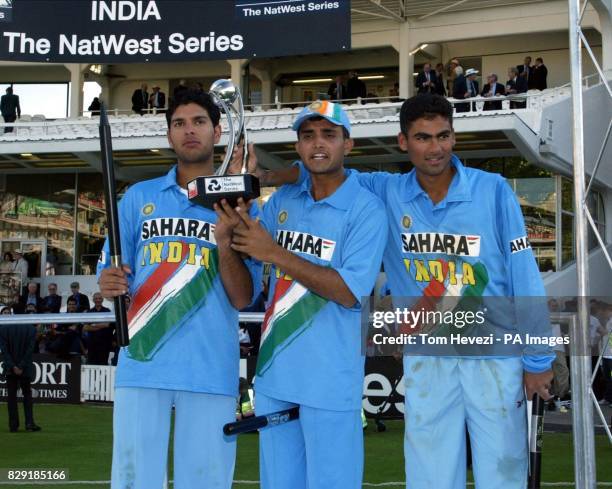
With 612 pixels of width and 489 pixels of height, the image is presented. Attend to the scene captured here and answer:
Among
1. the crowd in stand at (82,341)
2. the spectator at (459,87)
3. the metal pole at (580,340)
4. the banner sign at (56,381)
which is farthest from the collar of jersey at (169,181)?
the spectator at (459,87)

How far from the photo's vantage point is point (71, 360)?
548 inches

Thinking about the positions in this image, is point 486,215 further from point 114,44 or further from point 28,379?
point 114,44

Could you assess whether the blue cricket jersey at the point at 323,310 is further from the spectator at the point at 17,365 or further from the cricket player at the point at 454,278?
the spectator at the point at 17,365

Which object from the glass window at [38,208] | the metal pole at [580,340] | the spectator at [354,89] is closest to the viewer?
the metal pole at [580,340]

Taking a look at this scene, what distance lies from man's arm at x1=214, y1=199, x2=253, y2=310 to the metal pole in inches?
91.1

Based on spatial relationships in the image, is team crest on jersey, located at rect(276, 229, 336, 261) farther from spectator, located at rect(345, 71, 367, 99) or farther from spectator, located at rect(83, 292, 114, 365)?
spectator, located at rect(345, 71, 367, 99)

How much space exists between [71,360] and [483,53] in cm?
1933

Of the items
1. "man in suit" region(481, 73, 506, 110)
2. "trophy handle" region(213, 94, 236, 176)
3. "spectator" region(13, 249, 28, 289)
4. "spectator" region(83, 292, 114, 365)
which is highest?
"man in suit" region(481, 73, 506, 110)

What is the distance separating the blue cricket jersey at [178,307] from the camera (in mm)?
3781

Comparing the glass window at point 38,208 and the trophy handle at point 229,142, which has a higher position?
the glass window at point 38,208

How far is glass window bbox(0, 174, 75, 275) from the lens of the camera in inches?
1188

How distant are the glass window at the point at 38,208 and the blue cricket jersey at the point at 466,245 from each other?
27.4m

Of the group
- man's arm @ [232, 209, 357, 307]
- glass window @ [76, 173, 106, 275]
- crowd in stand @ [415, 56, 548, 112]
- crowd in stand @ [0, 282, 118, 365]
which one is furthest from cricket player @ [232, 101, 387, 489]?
glass window @ [76, 173, 106, 275]

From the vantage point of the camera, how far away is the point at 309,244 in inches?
148
